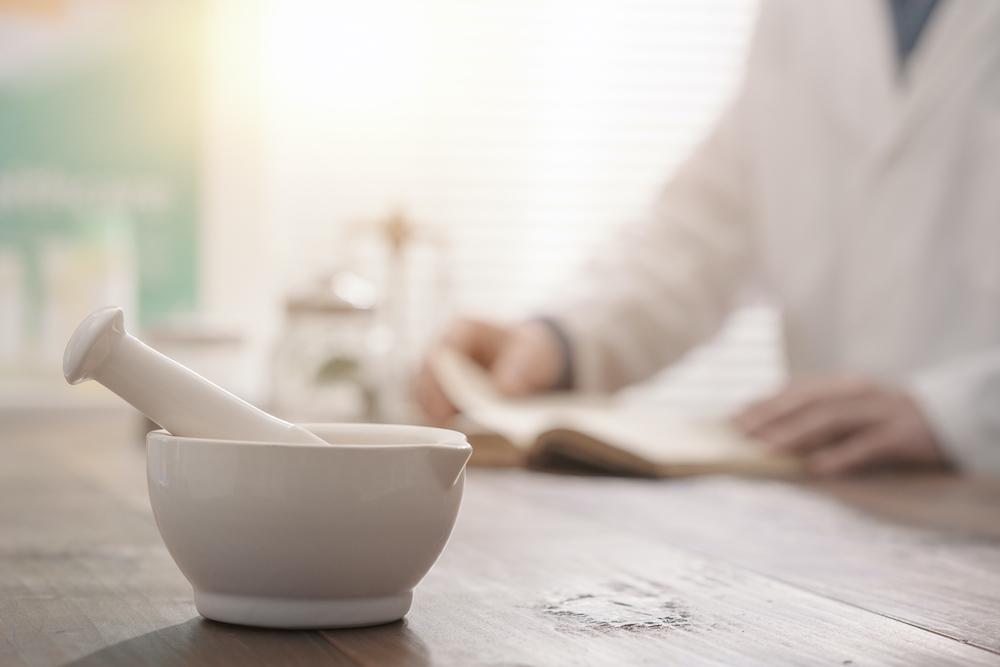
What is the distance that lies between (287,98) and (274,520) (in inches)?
81.5

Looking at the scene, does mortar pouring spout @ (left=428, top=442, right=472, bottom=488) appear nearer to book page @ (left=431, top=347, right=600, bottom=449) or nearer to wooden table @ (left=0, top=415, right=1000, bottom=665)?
wooden table @ (left=0, top=415, right=1000, bottom=665)

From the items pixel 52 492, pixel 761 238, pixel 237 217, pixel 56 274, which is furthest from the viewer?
pixel 237 217

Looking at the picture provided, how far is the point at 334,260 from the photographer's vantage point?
248cm

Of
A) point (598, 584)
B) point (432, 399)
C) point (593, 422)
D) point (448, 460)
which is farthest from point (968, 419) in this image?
point (448, 460)

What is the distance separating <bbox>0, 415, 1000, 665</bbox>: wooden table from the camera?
455mm

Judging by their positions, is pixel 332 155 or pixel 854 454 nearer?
pixel 854 454

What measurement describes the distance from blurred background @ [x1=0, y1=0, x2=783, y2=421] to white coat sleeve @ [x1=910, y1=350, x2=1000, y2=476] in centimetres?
98

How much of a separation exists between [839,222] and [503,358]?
0.48m

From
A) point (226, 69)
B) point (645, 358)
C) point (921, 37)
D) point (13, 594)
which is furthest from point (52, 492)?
point (226, 69)

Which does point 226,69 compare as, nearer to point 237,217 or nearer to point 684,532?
point 237,217

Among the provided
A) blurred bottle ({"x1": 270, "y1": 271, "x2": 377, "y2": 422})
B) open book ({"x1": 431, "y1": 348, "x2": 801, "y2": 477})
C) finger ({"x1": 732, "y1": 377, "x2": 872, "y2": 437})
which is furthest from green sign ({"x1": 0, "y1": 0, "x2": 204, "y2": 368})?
finger ({"x1": 732, "y1": 377, "x2": 872, "y2": 437})

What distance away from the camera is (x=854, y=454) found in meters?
1.20

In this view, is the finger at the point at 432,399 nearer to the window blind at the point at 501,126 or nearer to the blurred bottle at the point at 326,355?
the blurred bottle at the point at 326,355

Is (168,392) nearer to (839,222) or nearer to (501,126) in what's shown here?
(839,222)
